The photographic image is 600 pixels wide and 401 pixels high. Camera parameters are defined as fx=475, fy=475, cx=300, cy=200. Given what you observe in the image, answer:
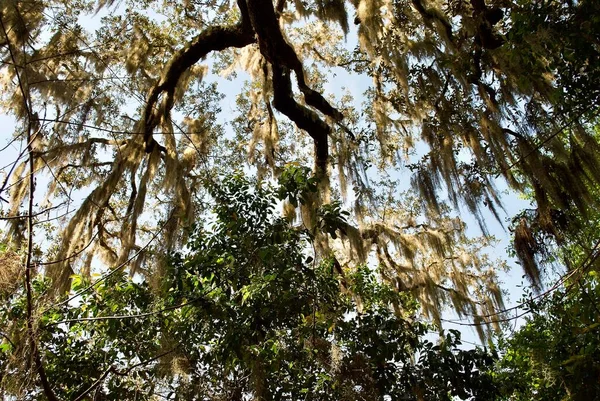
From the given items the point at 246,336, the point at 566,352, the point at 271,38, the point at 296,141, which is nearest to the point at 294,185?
the point at 246,336

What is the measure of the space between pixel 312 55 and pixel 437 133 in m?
3.43

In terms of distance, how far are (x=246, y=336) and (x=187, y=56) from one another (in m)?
3.27

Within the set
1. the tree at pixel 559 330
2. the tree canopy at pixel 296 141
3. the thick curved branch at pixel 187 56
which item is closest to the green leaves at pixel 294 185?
the tree canopy at pixel 296 141

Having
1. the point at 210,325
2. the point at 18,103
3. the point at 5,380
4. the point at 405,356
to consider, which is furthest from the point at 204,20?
the point at 5,380

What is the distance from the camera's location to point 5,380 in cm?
168

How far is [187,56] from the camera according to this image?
4.98 metres

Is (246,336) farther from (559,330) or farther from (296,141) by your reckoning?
(296,141)

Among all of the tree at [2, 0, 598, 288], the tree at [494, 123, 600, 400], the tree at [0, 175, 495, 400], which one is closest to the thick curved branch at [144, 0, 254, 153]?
the tree at [2, 0, 598, 288]

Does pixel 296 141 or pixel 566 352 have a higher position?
pixel 296 141

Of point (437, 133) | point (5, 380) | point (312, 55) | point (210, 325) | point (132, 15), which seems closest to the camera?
point (5, 380)

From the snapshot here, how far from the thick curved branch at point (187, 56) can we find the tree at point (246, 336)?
205cm

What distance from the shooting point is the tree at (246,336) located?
2.80 m

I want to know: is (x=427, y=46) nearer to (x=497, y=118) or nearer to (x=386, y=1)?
(x=386, y=1)

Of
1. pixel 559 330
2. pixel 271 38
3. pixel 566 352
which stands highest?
pixel 271 38
